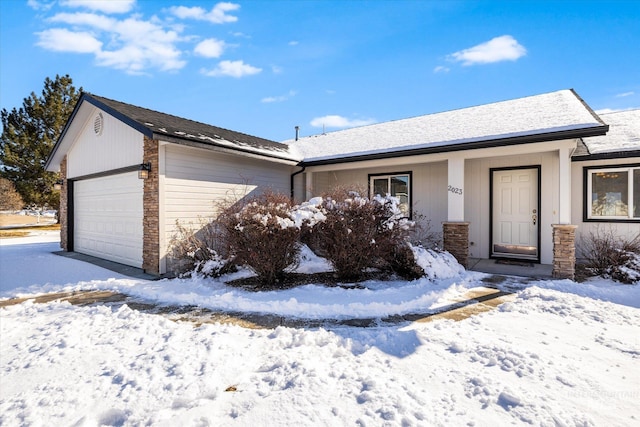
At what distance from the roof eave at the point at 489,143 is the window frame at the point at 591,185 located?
103 inches

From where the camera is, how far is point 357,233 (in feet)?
19.2

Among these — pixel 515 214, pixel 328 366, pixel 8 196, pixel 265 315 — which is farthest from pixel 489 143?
pixel 8 196

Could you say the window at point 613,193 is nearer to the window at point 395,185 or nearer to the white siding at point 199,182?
the window at point 395,185

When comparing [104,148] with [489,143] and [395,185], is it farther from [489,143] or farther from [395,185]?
[489,143]

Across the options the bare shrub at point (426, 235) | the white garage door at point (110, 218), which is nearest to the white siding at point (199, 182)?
the white garage door at point (110, 218)

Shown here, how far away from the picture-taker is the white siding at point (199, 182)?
7.14m

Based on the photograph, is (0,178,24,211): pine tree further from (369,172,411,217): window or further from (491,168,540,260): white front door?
(491,168,540,260): white front door

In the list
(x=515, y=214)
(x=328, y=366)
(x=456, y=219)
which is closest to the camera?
(x=328, y=366)

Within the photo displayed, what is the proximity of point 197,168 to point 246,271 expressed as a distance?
2835 millimetres

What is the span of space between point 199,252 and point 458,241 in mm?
5872

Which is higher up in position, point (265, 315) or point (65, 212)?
point (65, 212)

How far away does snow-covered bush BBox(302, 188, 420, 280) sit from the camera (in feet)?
19.2

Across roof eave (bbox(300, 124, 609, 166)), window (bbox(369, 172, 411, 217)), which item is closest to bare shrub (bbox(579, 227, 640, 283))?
roof eave (bbox(300, 124, 609, 166))

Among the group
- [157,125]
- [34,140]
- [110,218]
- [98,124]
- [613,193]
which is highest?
[34,140]
